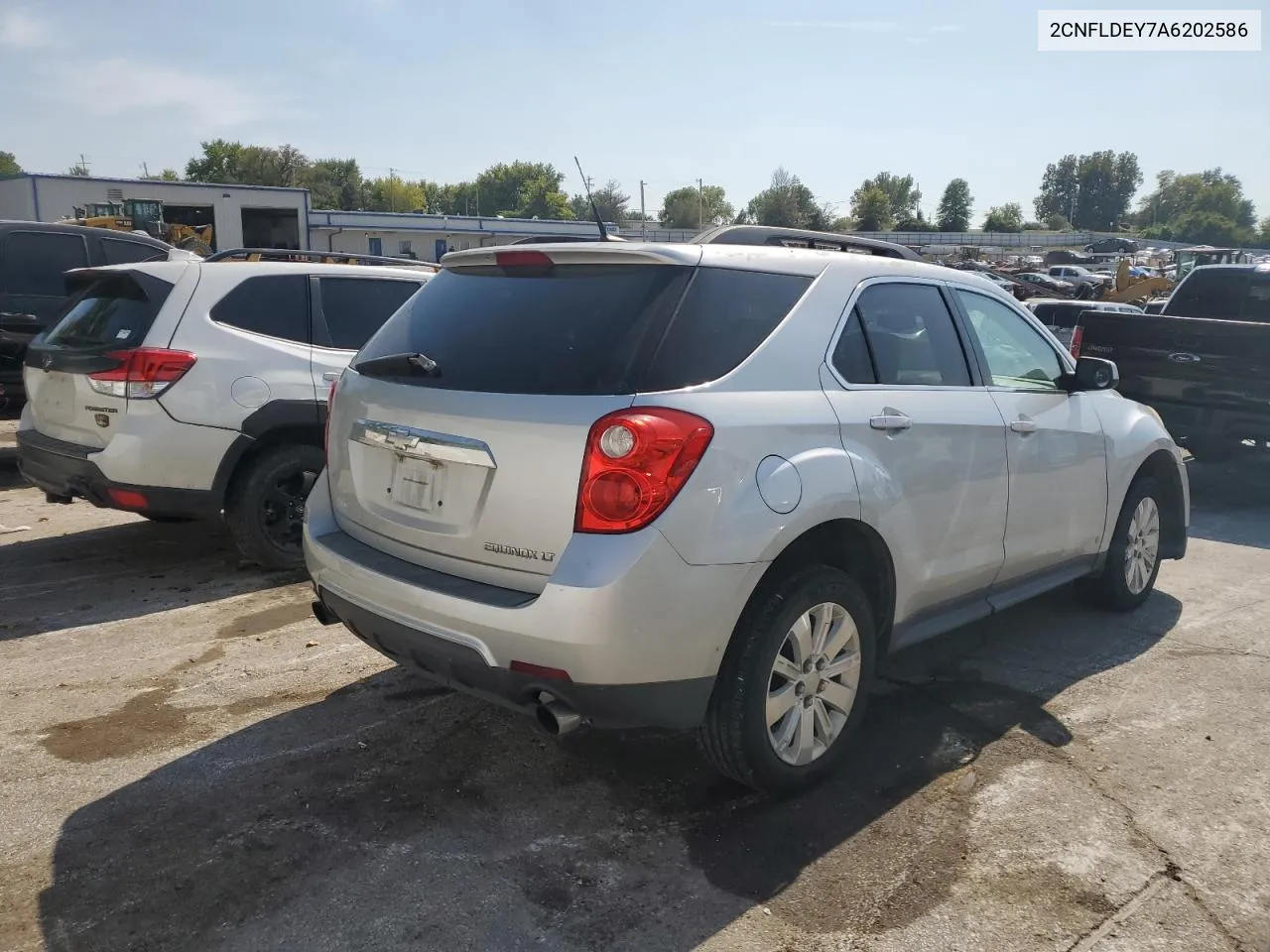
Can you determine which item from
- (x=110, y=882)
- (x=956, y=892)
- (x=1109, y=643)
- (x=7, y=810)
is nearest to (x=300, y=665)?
(x=7, y=810)

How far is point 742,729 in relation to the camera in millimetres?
3221

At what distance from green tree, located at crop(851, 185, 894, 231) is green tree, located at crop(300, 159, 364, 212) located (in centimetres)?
6369

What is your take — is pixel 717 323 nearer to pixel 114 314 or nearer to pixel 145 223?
pixel 114 314

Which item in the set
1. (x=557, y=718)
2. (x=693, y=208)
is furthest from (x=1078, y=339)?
(x=693, y=208)

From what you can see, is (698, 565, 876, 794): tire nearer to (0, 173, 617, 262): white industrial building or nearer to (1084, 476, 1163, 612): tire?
(1084, 476, 1163, 612): tire

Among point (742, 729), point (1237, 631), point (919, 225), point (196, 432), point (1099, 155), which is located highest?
point (1099, 155)

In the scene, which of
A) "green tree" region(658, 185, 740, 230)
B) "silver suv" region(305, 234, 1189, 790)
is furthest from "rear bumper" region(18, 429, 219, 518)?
"green tree" region(658, 185, 740, 230)

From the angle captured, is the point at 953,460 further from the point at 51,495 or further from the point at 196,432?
the point at 51,495

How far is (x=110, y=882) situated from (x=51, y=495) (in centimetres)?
360

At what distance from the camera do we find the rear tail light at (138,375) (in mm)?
5461

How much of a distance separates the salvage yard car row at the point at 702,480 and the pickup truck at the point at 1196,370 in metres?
4.32

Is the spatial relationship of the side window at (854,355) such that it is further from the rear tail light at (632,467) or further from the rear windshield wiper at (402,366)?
the rear windshield wiper at (402,366)

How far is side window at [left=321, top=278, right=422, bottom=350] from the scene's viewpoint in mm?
6363

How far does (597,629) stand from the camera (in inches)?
114
